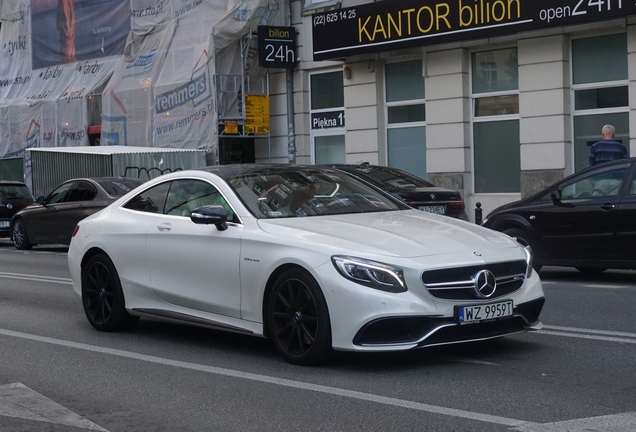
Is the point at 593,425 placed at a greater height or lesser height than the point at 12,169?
lesser

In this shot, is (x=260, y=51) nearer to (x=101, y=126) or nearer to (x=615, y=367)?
(x=101, y=126)

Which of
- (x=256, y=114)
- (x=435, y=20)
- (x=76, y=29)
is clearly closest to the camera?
(x=435, y=20)

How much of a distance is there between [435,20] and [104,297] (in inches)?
585

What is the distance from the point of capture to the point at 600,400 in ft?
19.7

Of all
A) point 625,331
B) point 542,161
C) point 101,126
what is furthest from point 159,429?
point 101,126

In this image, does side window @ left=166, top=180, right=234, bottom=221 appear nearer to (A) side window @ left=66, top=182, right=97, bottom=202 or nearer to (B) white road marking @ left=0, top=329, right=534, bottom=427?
(B) white road marking @ left=0, top=329, right=534, bottom=427

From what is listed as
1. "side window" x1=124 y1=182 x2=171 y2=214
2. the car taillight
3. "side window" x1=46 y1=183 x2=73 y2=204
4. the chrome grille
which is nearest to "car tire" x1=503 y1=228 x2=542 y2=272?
the car taillight

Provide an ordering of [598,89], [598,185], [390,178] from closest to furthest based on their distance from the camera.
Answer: [598,185]
[390,178]
[598,89]

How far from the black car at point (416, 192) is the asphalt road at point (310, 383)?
5365 millimetres

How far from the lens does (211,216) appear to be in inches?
307

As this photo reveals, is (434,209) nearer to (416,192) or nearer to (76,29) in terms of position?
(416,192)

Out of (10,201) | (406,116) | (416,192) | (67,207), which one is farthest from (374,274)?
(10,201)

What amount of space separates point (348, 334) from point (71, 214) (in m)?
14.1

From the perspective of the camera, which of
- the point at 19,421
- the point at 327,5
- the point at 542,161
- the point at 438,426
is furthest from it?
the point at 327,5
